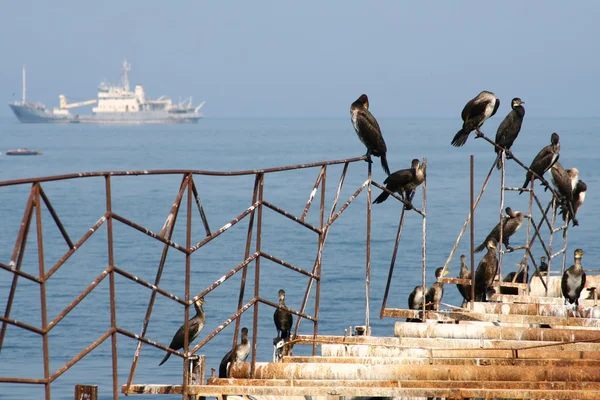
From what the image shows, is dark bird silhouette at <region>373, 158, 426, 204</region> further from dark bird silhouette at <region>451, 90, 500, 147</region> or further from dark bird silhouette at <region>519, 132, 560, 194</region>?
dark bird silhouette at <region>519, 132, 560, 194</region>

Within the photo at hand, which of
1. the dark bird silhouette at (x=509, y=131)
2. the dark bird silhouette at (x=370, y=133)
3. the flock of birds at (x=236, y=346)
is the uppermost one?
the dark bird silhouette at (x=509, y=131)

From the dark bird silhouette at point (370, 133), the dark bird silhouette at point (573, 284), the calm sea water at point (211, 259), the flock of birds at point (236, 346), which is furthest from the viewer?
the calm sea water at point (211, 259)

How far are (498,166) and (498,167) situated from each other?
7.8 inches

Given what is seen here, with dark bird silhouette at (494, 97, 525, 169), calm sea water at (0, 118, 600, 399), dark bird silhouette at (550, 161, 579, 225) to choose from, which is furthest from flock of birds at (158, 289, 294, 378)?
calm sea water at (0, 118, 600, 399)

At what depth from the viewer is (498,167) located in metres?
13.7

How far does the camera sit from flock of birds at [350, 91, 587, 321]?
1196cm

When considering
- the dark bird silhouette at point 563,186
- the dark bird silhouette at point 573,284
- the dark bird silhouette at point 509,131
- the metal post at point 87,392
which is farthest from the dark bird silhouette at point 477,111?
the metal post at point 87,392

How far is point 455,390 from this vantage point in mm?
7184

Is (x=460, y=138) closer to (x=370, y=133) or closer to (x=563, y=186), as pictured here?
(x=370, y=133)

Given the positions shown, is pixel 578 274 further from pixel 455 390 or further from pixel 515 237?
pixel 515 237

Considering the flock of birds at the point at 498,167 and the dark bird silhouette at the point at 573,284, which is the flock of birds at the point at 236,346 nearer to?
the flock of birds at the point at 498,167

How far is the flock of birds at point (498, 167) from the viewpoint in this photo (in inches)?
471

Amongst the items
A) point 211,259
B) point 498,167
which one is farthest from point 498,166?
point 211,259

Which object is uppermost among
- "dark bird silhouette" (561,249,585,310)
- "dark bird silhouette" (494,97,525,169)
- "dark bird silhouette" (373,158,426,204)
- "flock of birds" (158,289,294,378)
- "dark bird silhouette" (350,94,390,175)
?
"dark bird silhouette" (494,97,525,169)
